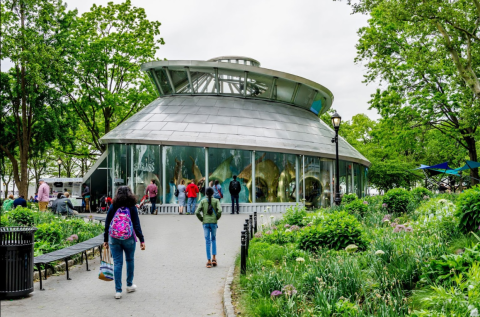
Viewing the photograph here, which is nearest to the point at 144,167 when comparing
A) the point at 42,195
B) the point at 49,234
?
the point at 42,195

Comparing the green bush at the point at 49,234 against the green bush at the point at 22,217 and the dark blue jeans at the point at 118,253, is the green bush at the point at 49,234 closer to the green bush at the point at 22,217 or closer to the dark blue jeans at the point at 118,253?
the green bush at the point at 22,217

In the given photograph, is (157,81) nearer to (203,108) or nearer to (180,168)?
(203,108)

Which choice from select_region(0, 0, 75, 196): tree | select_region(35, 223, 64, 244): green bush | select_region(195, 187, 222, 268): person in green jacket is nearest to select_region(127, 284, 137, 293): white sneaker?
select_region(195, 187, 222, 268): person in green jacket

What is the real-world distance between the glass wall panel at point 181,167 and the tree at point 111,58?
11.7 metres

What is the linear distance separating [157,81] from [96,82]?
653 cm

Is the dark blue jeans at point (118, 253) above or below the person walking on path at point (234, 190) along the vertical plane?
below

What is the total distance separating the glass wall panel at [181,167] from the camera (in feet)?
84.3

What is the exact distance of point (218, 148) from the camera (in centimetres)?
2569

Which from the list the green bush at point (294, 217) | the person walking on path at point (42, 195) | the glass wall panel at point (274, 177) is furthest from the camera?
the glass wall panel at point (274, 177)

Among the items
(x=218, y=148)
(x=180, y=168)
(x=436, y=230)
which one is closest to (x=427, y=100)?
(x=218, y=148)

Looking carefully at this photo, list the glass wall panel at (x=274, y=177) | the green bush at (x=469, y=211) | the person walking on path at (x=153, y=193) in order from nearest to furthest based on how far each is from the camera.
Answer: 1. the green bush at (x=469, y=211)
2. the person walking on path at (x=153, y=193)
3. the glass wall panel at (x=274, y=177)

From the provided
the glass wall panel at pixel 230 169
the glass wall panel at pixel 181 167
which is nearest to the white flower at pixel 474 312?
the glass wall panel at pixel 230 169

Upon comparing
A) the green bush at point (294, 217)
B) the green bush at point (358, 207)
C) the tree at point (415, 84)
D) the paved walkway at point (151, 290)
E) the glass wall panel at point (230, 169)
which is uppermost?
the tree at point (415, 84)

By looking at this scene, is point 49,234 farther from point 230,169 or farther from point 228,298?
point 230,169
